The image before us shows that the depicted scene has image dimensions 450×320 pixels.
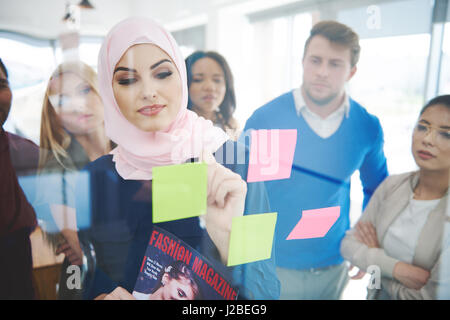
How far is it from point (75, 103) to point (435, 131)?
1074mm

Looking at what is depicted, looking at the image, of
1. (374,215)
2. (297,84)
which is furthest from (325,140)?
(374,215)

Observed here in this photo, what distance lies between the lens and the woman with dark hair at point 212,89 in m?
0.84

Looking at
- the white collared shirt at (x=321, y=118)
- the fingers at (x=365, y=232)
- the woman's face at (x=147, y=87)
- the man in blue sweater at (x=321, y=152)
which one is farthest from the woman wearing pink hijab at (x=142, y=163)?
the fingers at (x=365, y=232)

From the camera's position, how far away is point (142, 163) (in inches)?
32.6

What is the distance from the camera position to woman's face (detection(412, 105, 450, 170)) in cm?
94

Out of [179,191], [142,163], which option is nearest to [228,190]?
[179,191]

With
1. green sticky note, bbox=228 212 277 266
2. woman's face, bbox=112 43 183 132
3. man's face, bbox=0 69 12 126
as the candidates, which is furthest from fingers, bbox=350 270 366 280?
man's face, bbox=0 69 12 126

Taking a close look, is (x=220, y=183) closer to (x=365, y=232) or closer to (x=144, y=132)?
(x=144, y=132)

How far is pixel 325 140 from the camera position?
947 millimetres

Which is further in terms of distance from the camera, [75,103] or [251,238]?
[251,238]

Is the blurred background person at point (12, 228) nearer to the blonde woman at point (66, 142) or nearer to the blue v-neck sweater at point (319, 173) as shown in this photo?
the blonde woman at point (66, 142)

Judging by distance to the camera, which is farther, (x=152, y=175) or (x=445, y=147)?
(x=445, y=147)

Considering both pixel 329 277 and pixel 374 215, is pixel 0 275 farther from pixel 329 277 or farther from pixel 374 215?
pixel 374 215

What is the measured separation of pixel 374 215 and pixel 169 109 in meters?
0.75
